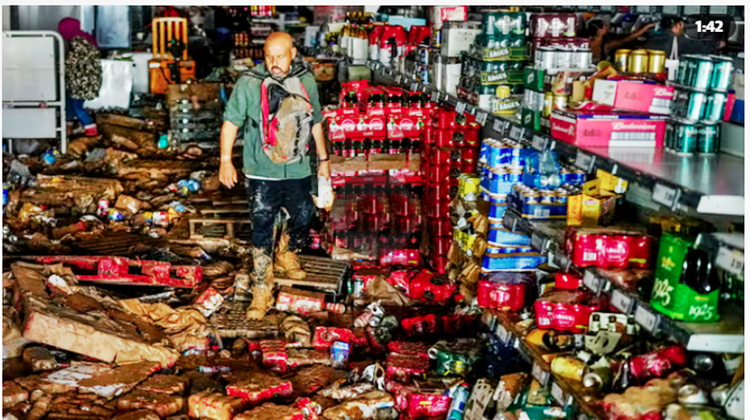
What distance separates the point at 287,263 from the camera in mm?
6828

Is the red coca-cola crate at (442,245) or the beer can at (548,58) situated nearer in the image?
the beer can at (548,58)

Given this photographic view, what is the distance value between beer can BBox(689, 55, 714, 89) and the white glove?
2866 millimetres

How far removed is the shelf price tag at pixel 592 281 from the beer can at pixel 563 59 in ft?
4.11

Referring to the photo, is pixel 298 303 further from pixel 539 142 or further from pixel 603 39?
pixel 603 39

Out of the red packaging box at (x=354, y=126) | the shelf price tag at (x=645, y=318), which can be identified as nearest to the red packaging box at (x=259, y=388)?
the shelf price tag at (x=645, y=318)

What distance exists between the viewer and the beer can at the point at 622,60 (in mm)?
4691

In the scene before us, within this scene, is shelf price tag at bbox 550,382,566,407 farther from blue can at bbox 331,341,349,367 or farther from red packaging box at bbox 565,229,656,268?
blue can at bbox 331,341,349,367

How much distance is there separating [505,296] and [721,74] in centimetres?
161

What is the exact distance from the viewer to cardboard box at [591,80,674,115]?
14.0 feet

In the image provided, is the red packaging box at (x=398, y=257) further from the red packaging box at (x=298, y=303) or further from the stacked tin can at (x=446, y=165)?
the red packaging box at (x=298, y=303)

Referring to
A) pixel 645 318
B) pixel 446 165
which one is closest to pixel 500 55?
pixel 446 165

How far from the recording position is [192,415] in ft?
16.0

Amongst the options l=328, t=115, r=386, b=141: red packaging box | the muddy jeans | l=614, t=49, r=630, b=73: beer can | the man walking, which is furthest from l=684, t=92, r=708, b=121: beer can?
l=328, t=115, r=386, b=141: red packaging box

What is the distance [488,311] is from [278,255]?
2.06 metres
